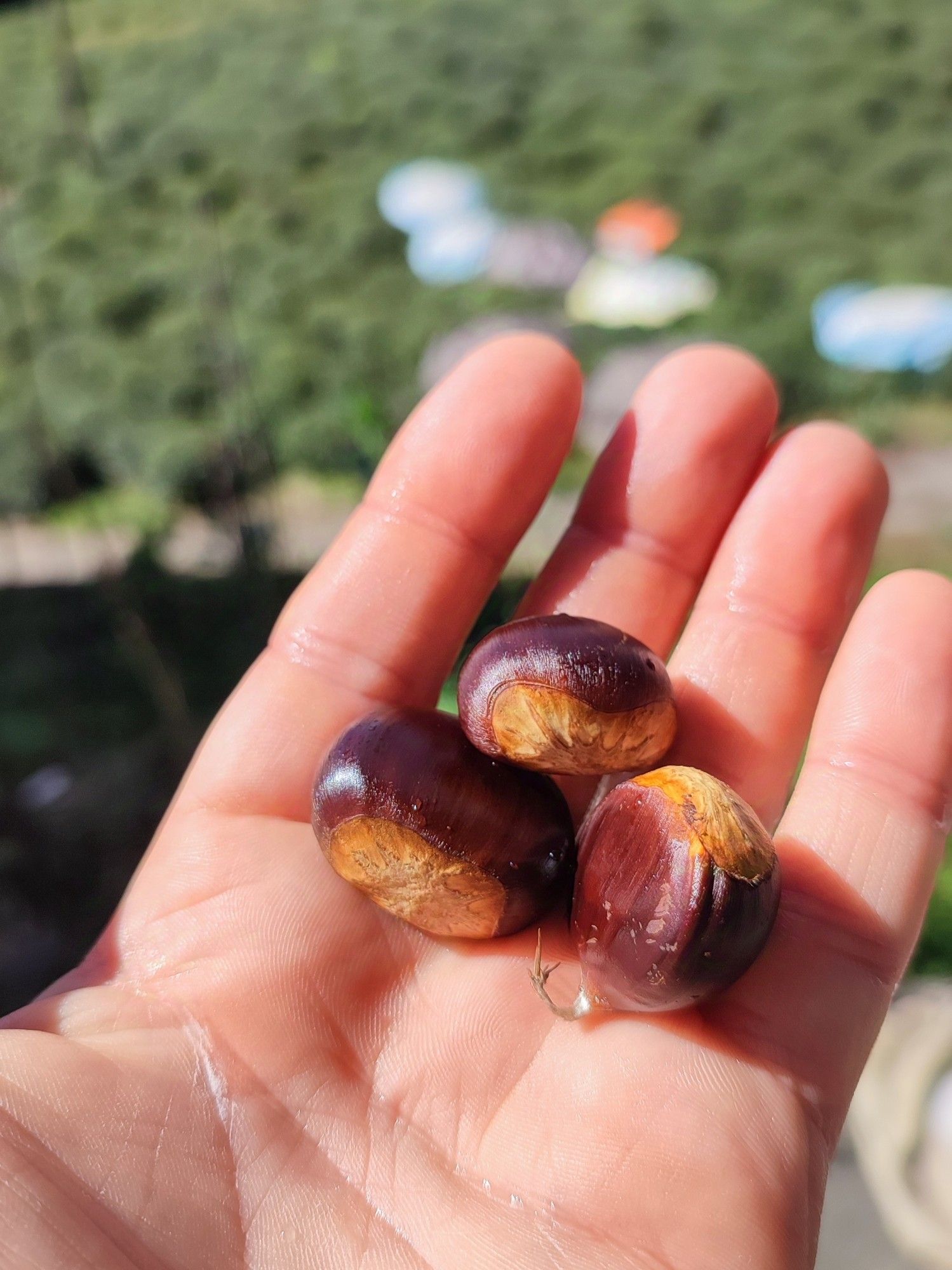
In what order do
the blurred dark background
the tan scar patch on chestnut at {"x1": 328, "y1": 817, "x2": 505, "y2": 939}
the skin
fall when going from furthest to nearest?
the blurred dark background → the tan scar patch on chestnut at {"x1": 328, "y1": 817, "x2": 505, "y2": 939} → the skin

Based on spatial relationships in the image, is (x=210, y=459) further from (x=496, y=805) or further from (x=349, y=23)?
(x=349, y=23)

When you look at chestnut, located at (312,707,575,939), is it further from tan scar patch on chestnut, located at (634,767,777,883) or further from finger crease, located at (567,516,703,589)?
finger crease, located at (567,516,703,589)

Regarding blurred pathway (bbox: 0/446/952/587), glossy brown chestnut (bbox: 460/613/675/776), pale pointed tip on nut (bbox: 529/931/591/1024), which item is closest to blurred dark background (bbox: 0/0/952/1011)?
blurred pathway (bbox: 0/446/952/587)

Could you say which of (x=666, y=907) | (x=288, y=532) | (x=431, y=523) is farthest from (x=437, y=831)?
(x=288, y=532)

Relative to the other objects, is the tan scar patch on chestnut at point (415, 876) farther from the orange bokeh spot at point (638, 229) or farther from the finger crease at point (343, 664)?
the orange bokeh spot at point (638, 229)

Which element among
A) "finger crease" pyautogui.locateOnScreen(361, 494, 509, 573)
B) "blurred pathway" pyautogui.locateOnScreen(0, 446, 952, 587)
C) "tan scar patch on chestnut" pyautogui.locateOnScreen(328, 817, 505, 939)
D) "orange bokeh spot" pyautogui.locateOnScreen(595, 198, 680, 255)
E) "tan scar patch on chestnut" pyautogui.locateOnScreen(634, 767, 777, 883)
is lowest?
"blurred pathway" pyautogui.locateOnScreen(0, 446, 952, 587)

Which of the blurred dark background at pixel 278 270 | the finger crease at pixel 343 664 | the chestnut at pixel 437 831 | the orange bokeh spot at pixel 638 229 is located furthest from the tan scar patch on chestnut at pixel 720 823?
the orange bokeh spot at pixel 638 229

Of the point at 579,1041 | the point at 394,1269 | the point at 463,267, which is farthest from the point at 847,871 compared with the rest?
the point at 463,267

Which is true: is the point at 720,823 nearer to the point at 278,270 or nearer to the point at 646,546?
the point at 646,546
